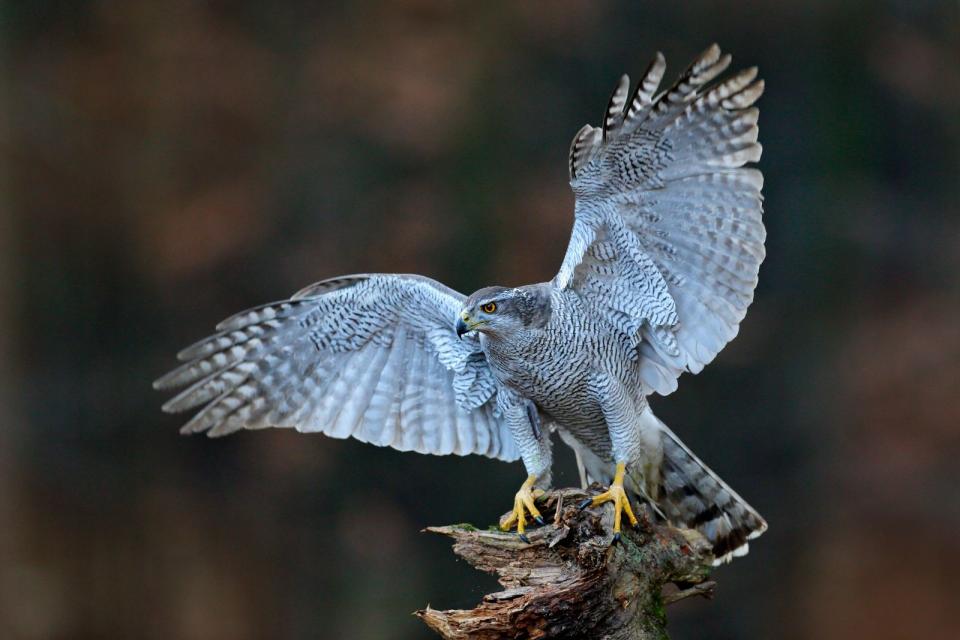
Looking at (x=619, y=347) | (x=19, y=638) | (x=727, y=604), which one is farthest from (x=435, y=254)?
(x=19, y=638)

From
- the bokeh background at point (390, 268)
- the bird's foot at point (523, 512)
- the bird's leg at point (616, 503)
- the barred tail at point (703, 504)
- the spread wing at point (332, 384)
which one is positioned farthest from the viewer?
the bokeh background at point (390, 268)

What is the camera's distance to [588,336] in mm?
5062

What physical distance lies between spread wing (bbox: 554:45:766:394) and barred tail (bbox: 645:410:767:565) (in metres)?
0.62

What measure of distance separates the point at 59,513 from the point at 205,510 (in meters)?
1.34

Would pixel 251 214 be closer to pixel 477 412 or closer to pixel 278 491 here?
pixel 278 491

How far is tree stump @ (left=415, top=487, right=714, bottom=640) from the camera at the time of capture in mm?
4543

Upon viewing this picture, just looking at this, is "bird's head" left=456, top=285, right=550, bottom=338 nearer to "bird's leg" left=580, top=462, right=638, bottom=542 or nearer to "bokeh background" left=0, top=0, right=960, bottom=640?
"bird's leg" left=580, top=462, right=638, bottom=542

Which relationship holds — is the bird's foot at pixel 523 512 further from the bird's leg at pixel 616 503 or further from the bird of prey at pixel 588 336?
the bird's leg at pixel 616 503

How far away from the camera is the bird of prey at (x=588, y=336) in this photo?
15.6ft

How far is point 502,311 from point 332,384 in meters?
1.38

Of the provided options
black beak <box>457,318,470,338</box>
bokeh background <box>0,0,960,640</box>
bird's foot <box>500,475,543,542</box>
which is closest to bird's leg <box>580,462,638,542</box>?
bird's foot <box>500,475,543,542</box>

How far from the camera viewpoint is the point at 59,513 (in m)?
9.80

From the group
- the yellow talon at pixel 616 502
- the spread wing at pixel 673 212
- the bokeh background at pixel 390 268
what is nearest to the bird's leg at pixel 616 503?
the yellow talon at pixel 616 502

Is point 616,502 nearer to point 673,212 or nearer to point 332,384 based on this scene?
point 673,212
